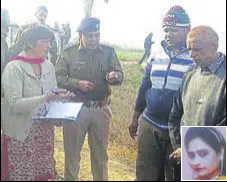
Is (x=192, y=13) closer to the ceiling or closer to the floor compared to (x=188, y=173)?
closer to the ceiling

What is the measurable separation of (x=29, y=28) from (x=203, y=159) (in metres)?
1.37

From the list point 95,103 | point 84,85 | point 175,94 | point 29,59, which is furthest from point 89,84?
point 175,94

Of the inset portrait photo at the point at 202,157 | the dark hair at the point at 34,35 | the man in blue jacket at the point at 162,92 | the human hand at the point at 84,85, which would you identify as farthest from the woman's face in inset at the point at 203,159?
the dark hair at the point at 34,35

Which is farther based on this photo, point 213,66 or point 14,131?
point 14,131

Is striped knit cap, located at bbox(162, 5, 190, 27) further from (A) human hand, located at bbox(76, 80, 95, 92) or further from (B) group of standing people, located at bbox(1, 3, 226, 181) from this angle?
(A) human hand, located at bbox(76, 80, 95, 92)

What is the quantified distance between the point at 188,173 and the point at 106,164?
0.65 metres

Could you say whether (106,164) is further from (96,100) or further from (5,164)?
(5,164)

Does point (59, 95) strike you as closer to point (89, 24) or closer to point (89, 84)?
point (89, 84)

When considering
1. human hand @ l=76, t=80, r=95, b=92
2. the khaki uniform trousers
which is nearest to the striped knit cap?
human hand @ l=76, t=80, r=95, b=92

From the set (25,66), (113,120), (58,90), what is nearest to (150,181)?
(113,120)

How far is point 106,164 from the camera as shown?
11.3 feet

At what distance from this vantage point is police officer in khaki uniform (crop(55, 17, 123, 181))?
3.34 m

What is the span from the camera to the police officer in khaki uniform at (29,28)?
3.12 m

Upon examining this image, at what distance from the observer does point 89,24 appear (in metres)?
3.34
